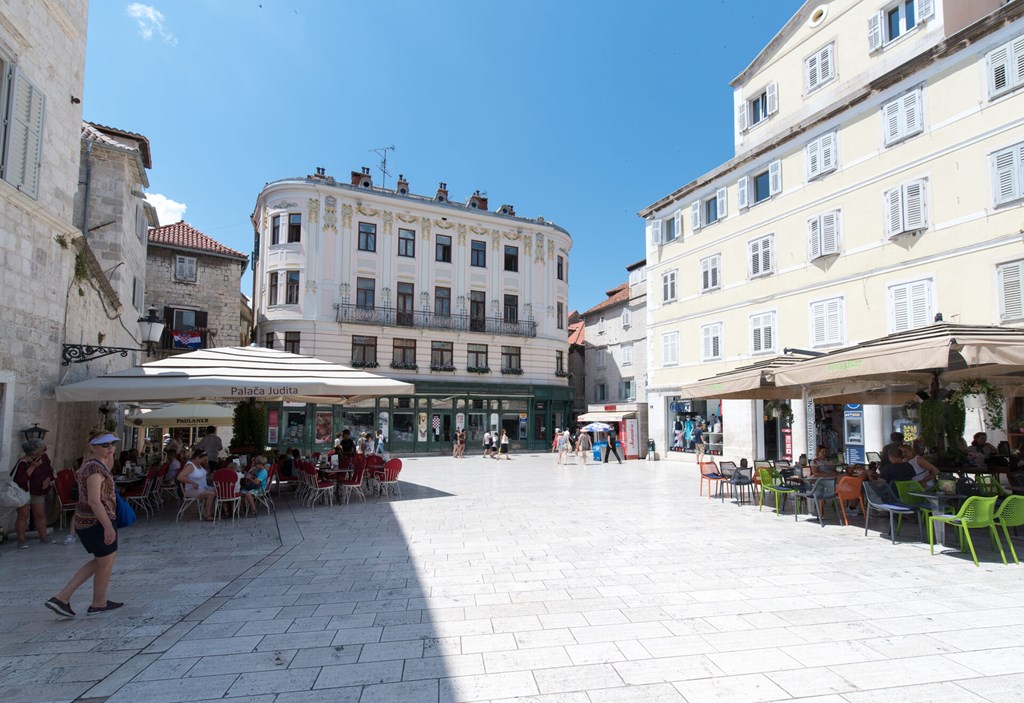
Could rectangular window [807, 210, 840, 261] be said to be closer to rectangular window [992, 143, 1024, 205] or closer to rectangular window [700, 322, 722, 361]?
rectangular window [992, 143, 1024, 205]

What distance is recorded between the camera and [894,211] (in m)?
16.3

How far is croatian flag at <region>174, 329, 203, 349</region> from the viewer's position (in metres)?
26.7

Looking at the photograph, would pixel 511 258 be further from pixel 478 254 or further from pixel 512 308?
pixel 512 308

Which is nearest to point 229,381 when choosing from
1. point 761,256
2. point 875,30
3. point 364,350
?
point 761,256

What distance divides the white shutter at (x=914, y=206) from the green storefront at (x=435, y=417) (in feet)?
67.6

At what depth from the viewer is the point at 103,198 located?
623 inches

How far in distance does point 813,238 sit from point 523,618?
17632 mm

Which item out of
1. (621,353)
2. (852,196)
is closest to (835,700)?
(852,196)

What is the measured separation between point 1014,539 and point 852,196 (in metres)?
12.3

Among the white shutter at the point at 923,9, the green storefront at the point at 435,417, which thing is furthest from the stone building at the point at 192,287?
the white shutter at the point at 923,9

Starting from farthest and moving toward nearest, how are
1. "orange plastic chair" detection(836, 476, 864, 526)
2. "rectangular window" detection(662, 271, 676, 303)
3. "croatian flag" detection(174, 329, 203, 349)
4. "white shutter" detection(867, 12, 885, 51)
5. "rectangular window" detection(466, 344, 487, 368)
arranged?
"rectangular window" detection(466, 344, 487, 368) → "croatian flag" detection(174, 329, 203, 349) → "rectangular window" detection(662, 271, 676, 303) → "white shutter" detection(867, 12, 885, 51) → "orange plastic chair" detection(836, 476, 864, 526)

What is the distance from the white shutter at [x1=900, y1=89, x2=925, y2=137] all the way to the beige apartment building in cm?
3

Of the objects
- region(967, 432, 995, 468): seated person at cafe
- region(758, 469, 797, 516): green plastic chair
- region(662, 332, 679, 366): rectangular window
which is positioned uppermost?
region(662, 332, 679, 366): rectangular window

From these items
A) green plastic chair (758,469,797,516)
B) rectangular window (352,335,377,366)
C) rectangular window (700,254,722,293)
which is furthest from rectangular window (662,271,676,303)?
green plastic chair (758,469,797,516)
